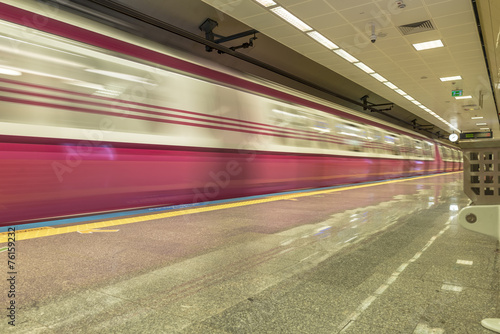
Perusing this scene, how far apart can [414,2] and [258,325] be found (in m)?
6.76

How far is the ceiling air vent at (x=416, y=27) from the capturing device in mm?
7180

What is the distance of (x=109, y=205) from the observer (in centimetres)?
388

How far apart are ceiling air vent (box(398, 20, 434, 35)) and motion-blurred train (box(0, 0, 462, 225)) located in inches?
126

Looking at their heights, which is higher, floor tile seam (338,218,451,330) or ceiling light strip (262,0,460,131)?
ceiling light strip (262,0,460,131)

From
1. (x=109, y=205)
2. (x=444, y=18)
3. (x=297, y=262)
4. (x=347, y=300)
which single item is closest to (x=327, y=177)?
(x=444, y=18)

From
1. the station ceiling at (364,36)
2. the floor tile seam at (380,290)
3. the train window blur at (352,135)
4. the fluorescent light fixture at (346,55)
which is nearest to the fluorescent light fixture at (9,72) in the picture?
the station ceiling at (364,36)

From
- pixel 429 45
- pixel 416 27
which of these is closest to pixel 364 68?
pixel 429 45

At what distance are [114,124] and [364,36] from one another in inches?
251

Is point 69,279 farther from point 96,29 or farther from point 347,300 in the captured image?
point 96,29

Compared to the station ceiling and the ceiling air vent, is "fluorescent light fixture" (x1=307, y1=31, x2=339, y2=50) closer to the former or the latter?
the station ceiling

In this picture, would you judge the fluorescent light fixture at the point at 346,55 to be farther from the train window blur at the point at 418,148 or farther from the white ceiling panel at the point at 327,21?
the train window blur at the point at 418,148

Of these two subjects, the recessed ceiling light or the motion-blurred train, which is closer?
the motion-blurred train

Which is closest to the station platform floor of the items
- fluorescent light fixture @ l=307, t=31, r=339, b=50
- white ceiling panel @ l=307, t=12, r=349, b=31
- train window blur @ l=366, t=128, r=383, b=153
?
white ceiling panel @ l=307, t=12, r=349, b=31

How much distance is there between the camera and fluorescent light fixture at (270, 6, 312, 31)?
6711mm
